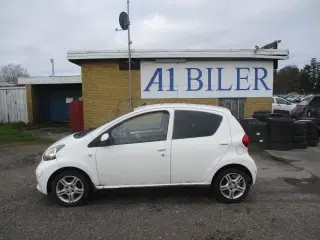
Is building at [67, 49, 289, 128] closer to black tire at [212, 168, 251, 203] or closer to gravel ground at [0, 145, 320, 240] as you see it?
gravel ground at [0, 145, 320, 240]

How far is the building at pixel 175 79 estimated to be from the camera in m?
12.1

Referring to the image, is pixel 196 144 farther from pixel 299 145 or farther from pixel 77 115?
pixel 77 115

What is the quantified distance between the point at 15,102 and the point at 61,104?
2.68 m

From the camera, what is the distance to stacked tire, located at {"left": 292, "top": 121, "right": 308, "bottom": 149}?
10.3m

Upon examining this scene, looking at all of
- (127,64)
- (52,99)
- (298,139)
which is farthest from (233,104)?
(52,99)

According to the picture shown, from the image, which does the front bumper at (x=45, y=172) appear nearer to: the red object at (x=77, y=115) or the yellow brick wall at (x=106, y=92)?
the yellow brick wall at (x=106, y=92)

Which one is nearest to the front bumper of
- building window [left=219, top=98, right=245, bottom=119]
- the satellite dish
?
the satellite dish

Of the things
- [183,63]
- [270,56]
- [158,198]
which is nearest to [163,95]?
[183,63]

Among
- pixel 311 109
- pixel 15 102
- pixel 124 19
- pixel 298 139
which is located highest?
pixel 124 19

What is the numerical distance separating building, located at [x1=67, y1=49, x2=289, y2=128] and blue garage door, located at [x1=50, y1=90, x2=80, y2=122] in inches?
325

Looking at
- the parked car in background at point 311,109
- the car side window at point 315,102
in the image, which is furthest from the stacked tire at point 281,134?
the car side window at point 315,102

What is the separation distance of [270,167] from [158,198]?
3.61 m

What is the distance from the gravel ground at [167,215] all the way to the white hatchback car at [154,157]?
340 millimetres

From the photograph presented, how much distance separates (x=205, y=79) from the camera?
1234 cm
